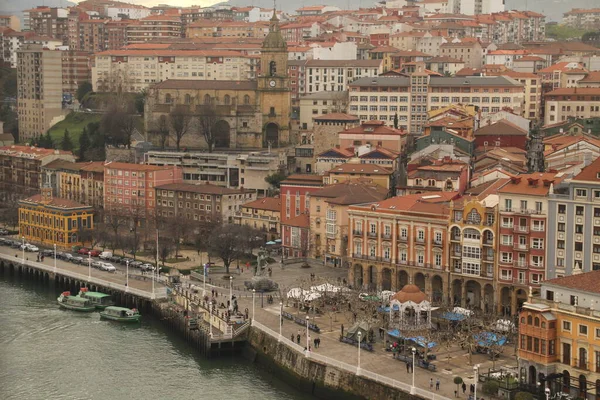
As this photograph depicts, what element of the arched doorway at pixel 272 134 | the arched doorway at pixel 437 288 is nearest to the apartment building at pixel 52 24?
the arched doorway at pixel 272 134

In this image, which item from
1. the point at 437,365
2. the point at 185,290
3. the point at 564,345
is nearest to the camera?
the point at 564,345

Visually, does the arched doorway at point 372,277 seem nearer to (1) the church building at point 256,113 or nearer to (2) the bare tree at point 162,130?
(1) the church building at point 256,113

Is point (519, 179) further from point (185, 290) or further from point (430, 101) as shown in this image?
point (430, 101)

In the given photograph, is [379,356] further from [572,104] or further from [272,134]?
[272,134]

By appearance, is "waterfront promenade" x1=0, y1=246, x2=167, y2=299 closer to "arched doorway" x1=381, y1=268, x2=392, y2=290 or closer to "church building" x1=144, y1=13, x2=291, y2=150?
"arched doorway" x1=381, y1=268, x2=392, y2=290

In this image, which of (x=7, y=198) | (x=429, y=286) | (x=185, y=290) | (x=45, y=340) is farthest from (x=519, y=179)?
(x=7, y=198)
